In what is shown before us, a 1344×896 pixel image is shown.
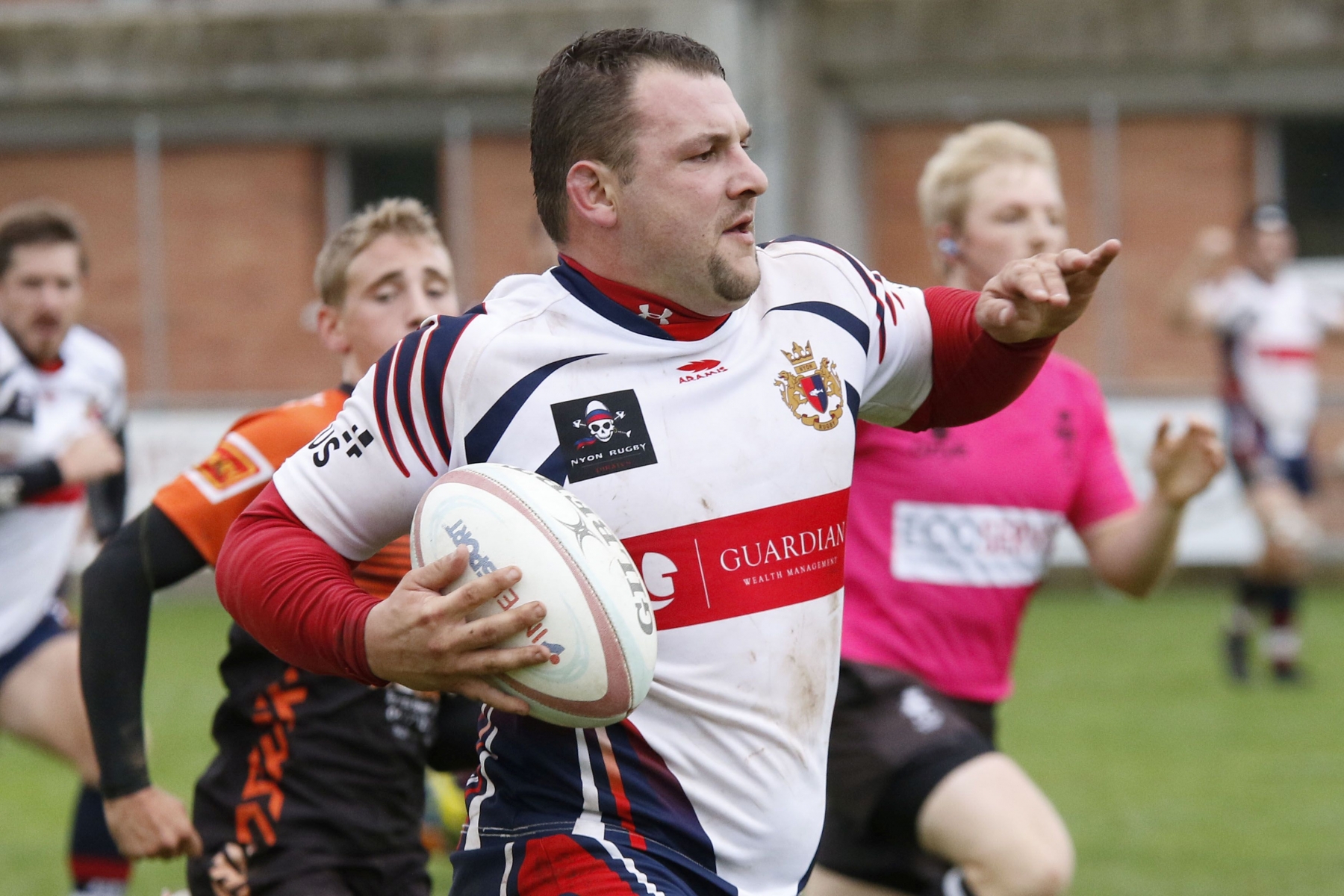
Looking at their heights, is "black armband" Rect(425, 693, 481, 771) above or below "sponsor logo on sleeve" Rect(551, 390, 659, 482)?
below

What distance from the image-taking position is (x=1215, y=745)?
821 centimetres

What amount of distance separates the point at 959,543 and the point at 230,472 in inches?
66.6

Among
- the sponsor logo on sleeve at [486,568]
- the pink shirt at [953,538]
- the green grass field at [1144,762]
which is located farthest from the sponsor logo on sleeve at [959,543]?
the green grass field at [1144,762]

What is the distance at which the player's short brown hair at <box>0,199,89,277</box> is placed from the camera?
593cm

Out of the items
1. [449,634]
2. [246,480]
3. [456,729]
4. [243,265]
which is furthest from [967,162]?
[243,265]

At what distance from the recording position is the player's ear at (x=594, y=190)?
2795 millimetres

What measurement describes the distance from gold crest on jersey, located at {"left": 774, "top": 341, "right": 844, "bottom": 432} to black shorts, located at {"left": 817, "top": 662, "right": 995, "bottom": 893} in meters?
1.27

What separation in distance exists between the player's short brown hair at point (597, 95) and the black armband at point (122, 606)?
3.42ft

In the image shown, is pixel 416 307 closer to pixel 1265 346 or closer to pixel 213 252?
pixel 1265 346

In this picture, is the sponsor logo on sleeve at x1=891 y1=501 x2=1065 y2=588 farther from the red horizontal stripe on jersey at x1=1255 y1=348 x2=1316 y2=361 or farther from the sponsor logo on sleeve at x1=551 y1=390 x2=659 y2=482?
the red horizontal stripe on jersey at x1=1255 y1=348 x2=1316 y2=361

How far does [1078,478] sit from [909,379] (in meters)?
1.26

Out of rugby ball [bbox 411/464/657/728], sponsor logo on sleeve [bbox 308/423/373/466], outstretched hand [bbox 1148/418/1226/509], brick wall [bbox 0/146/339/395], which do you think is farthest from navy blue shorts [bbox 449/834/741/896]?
brick wall [bbox 0/146/339/395]

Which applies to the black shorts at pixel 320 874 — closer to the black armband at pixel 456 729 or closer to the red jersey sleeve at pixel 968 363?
the black armband at pixel 456 729

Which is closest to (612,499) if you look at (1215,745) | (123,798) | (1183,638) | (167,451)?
(123,798)
